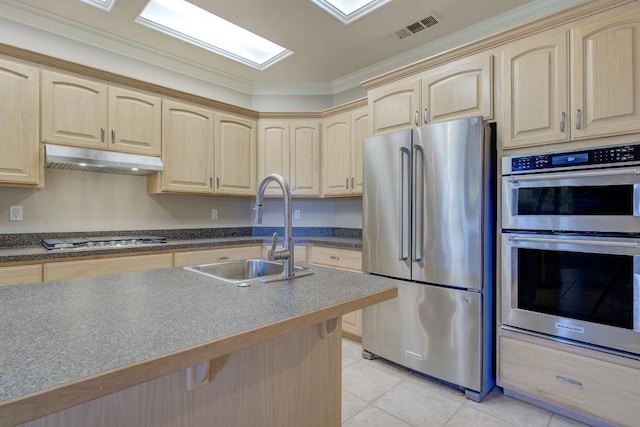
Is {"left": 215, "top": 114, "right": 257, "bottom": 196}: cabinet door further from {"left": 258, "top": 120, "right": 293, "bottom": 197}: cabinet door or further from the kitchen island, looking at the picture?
the kitchen island

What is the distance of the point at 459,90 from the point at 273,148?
2055mm

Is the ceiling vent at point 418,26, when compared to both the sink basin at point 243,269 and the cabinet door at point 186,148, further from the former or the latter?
the sink basin at point 243,269

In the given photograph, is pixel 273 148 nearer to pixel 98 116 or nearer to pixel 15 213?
pixel 98 116

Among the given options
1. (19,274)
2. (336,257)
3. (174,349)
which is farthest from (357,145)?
(174,349)

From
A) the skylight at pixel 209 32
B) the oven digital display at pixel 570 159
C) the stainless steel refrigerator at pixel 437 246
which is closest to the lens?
the oven digital display at pixel 570 159

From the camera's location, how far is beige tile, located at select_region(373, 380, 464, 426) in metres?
1.90

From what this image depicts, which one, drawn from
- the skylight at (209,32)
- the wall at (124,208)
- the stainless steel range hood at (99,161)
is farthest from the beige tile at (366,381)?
the skylight at (209,32)

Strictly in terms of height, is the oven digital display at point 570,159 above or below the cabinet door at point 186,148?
Answer: below

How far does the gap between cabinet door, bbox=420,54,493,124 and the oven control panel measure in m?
0.37

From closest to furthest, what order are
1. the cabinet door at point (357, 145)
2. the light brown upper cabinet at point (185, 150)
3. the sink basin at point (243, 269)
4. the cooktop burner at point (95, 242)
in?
the sink basin at point (243, 269), the cooktop burner at point (95, 242), the light brown upper cabinet at point (185, 150), the cabinet door at point (357, 145)

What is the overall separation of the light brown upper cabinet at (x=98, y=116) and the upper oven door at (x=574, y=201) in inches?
111

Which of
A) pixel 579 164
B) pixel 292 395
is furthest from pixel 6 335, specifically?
pixel 579 164

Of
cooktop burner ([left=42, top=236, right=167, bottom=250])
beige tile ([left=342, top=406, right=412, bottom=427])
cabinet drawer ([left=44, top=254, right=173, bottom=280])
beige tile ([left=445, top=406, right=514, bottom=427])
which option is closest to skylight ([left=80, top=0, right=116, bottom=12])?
cooktop burner ([left=42, top=236, right=167, bottom=250])

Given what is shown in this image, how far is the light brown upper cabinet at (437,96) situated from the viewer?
2150 millimetres
